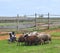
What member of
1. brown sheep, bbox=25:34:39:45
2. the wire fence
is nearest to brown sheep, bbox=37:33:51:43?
brown sheep, bbox=25:34:39:45

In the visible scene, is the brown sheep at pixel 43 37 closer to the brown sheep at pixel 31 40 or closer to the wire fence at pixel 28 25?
the brown sheep at pixel 31 40

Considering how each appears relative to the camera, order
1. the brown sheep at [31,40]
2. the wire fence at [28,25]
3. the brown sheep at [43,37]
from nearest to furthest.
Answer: the brown sheep at [31,40]
the brown sheep at [43,37]
the wire fence at [28,25]

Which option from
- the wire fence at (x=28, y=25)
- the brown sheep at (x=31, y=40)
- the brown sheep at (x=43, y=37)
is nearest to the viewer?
the brown sheep at (x=31, y=40)

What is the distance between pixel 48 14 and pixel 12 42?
15.4 m

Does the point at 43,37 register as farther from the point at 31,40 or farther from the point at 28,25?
the point at 28,25

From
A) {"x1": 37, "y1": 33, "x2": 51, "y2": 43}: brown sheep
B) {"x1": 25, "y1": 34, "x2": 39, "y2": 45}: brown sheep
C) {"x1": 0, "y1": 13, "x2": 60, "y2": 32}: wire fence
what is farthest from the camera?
{"x1": 0, "y1": 13, "x2": 60, "y2": 32}: wire fence

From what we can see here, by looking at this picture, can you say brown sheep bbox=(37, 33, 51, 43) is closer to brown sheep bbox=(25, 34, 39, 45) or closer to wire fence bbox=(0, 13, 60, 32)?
brown sheep bbox=(25, 34, 39, 45)

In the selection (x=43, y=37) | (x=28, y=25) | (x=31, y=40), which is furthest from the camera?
(x=28, y=25)

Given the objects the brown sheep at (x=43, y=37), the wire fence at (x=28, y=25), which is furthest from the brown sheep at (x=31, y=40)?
the wire fence at (x=28, y=25)

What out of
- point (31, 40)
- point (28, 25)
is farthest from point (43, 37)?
point (28, 25)

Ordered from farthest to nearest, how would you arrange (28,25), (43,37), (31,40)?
1. (28,25)
2. (43,37)
3. (31,40)

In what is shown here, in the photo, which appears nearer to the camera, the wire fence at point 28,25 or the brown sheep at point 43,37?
the brown sheep at point 43,37

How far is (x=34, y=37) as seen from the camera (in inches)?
751

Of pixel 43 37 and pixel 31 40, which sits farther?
pixel 43 37
